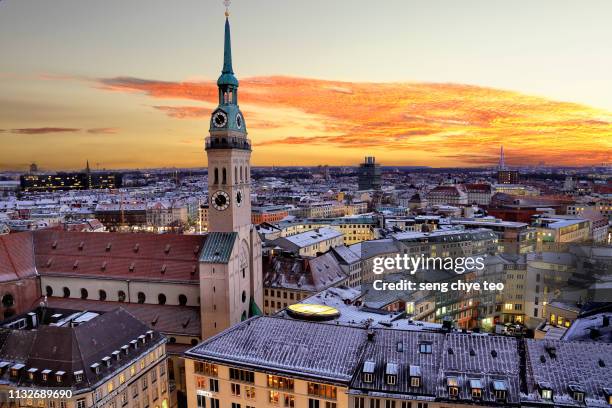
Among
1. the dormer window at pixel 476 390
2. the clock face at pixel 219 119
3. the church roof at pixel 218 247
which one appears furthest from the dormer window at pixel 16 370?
the dormer window at pixel 476 390

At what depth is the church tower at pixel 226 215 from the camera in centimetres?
8375

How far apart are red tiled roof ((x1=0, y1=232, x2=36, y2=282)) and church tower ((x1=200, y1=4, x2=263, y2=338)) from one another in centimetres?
3593

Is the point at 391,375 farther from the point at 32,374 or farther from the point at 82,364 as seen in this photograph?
the point at 32,374

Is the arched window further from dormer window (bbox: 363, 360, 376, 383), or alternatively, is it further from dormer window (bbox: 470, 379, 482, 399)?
dormer window (bbox: 470, 379, 482, 399)

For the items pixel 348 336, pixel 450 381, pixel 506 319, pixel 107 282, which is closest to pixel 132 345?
pixel 107 282

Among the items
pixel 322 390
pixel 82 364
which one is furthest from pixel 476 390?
pixel 82 364

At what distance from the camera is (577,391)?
45875mm

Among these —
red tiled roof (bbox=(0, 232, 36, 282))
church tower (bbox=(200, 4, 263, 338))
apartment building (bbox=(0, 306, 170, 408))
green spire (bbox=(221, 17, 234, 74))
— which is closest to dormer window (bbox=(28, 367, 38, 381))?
apartment building (bbox=(0, 306, 170, 408))

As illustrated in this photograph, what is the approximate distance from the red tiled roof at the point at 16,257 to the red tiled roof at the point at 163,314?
8.72m

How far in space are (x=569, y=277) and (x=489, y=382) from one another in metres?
77.2

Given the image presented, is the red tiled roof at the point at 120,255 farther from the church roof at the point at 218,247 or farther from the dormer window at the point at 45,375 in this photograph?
the dormer window at the point at 45,375

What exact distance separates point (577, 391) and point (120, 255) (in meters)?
75.8

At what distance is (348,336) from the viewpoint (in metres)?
57.0

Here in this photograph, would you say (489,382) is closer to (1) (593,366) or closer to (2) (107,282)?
(1) (593,366)
